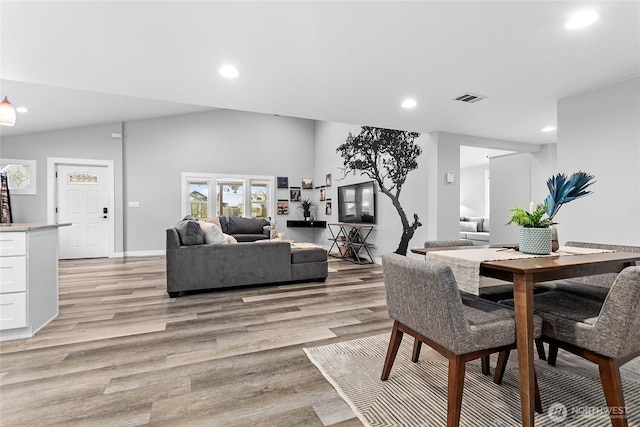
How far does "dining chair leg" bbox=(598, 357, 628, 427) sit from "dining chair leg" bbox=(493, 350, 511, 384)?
0.46 m

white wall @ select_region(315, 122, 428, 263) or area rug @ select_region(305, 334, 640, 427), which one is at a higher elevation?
white wall @ select_region(315, 122, 428, 263)

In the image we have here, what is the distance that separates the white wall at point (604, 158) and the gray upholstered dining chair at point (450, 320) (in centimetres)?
209

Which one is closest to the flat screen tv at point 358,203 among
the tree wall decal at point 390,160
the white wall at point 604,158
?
the tree wall decal at point 390,160

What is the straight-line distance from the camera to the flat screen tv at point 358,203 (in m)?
6.07

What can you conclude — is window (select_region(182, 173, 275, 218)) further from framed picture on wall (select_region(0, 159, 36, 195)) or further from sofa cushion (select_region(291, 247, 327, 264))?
sofa cushion (select_region(291, 247, 327, 264))

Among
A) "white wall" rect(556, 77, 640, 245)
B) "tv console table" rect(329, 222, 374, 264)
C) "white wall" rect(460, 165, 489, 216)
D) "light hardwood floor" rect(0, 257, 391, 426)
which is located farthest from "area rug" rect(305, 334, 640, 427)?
"white wall" rect(460, 165, 489, 216)

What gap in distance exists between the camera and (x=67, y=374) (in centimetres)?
190

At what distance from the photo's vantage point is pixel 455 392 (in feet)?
4.30

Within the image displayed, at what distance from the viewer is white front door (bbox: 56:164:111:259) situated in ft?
20.6

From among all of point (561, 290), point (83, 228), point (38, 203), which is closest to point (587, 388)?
point (561, 290)

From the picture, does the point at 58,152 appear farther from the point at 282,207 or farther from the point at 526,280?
the point at 526,280

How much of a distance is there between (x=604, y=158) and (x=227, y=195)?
7149 millimetres

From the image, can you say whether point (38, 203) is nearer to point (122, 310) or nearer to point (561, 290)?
point (122, 310)

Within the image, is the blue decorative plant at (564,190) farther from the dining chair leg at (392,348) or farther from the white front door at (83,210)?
the white front door at (83,210)
